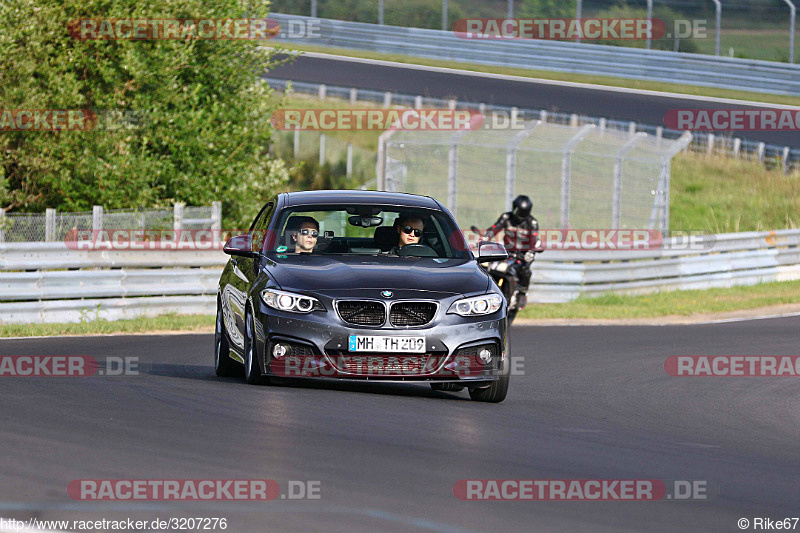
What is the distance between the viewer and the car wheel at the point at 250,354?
10.1m

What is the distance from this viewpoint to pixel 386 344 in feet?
31.9

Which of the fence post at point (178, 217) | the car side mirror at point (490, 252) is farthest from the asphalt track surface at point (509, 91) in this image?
the car side mirror at point (490, 252)

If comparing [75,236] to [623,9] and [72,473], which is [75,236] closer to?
[72,473]

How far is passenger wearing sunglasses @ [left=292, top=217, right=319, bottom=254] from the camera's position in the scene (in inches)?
429

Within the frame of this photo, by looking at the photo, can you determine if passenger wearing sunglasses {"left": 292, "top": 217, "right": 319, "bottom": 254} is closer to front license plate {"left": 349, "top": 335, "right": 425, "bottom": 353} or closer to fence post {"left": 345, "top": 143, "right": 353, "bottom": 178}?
front license plate {"left": 349, "top": 335, "right": 425, "bottom": 353}

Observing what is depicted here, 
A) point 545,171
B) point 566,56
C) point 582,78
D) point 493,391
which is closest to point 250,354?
point 493,391

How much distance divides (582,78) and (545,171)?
675 inches

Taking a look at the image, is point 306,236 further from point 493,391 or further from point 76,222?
point 76,222

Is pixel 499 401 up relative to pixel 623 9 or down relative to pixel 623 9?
down

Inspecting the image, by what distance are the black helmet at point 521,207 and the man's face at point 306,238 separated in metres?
7.86

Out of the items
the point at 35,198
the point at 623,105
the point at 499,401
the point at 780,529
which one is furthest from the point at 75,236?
the point at 623,105

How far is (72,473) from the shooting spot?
22.3ft

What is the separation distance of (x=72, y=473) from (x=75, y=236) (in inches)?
505

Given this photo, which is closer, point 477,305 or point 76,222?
point 477,305
